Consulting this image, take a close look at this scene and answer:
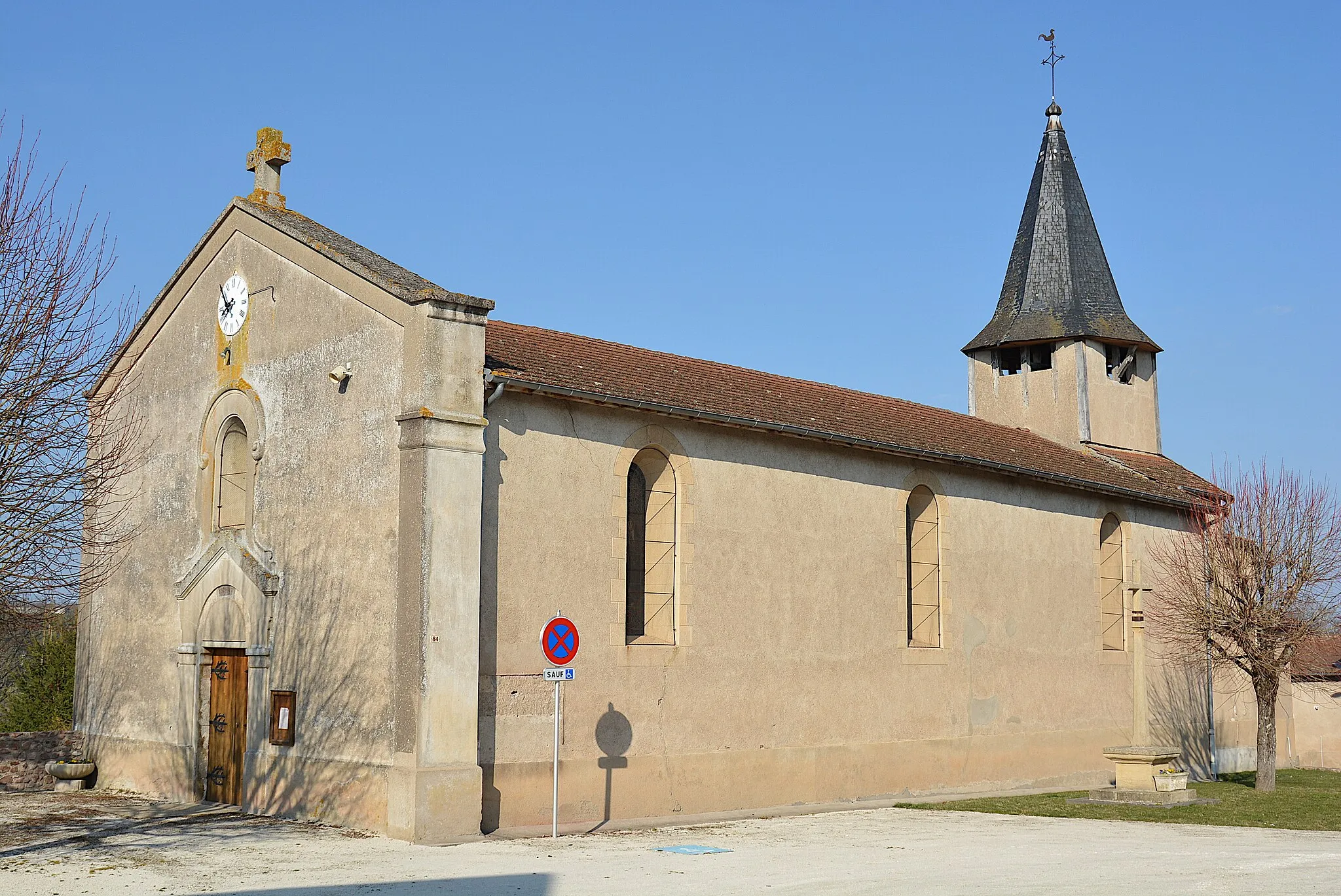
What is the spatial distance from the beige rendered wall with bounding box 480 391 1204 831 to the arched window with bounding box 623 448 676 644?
0.21 metres

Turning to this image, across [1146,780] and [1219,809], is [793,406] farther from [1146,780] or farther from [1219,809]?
[1219,809]

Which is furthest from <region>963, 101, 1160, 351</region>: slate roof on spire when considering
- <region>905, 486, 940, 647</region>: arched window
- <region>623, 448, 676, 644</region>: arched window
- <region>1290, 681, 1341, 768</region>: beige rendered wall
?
<region>623, 448, 676, 644</region>: arched window

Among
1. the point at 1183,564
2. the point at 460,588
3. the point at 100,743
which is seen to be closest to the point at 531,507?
the point at 460,588

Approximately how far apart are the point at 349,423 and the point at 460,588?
248 centimetres

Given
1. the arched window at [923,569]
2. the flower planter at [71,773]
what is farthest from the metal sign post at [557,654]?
the flower planter at [71,773]

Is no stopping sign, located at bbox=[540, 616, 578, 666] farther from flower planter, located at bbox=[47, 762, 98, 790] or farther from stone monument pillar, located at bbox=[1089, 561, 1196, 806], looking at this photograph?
stone monument pillar, located at bbox=[1089, 561, 1196, 806]

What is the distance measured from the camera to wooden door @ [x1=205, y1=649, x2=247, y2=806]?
15875mm

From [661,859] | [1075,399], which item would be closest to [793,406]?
[661,859]

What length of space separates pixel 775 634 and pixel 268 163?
9.17 m

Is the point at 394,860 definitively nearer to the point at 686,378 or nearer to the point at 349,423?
the point at 349,423

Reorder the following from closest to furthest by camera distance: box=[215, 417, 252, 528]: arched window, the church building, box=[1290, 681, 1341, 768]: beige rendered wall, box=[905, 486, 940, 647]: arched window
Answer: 1. the church building
2. box=[215, 417, 252, 528]: arched window
3. box=[905, 486, 940, 647]: arched window
4. box=[1290, 681, 1341, 768]: beige rendered wall

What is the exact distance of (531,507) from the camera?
48.1 feet

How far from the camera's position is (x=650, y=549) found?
16219 millimetres

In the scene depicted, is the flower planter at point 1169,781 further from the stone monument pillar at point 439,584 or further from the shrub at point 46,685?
the shrub at point 46,685
